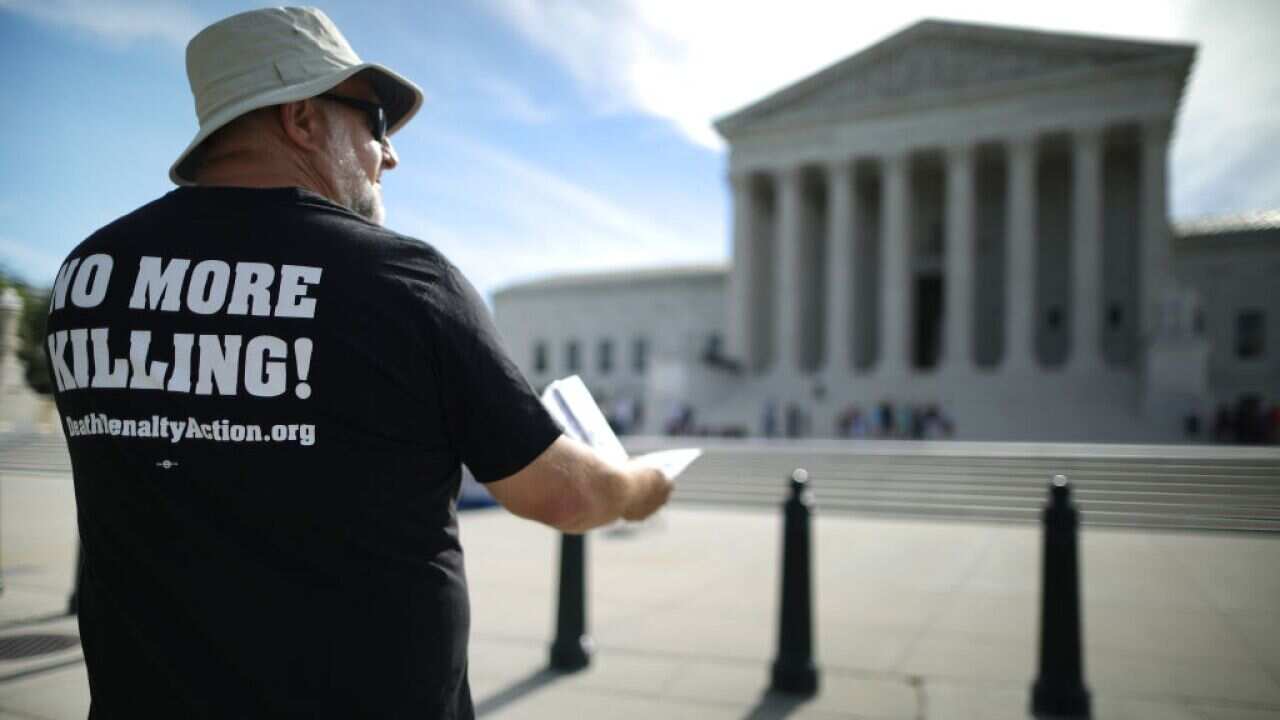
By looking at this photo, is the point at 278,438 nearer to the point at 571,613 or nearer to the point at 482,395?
the point at 482,395

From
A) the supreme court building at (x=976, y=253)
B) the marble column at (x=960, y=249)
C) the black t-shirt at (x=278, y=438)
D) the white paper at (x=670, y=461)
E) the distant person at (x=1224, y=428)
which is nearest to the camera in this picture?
the black t-shirt at (x=278, y=438)

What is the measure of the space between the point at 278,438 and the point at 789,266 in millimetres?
44321

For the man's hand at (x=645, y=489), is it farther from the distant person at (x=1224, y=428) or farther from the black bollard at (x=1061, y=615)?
the distant person at (x=1224, y=428)

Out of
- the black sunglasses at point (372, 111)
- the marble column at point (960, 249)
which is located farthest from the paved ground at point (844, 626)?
the marble column at point (960, 249)

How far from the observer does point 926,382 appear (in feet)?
131

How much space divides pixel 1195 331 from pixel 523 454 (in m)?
37.1

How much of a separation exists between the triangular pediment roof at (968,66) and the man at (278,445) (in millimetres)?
38352

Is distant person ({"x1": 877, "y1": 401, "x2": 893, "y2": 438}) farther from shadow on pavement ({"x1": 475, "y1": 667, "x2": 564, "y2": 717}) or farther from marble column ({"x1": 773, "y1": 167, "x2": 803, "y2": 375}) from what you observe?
shadow on pavement ({"x1": 475, "y1": 667, "x2": 564, "y2": 717})

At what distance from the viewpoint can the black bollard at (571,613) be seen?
214 inches

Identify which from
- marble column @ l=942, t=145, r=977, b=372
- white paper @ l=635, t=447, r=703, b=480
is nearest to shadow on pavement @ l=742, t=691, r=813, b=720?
white paper @ l=635, t=447, r=703, b=480

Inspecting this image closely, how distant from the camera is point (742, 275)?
46594 millimetres

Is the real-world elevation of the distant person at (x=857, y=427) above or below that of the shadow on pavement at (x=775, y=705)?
above

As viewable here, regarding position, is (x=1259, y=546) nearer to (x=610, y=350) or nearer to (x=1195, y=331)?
(x=1195, y=331)

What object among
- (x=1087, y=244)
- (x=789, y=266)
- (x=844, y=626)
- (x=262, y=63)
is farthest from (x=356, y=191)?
(x=789, y=266)
